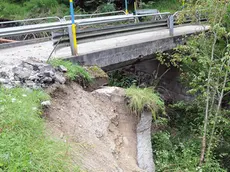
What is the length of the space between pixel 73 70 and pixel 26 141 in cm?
238

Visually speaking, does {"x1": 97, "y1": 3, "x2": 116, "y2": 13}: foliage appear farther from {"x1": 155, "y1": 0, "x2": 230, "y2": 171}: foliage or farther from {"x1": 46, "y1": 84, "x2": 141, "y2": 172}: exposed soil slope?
{"x1": 46, "y1": 84, "x2": 141, "y2": 172}: exposed soil slope

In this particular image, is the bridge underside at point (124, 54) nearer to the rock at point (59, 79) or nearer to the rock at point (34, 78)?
the rock at point (59, 79)

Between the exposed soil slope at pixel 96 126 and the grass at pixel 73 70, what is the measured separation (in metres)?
0.21

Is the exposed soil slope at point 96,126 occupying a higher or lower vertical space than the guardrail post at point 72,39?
lower

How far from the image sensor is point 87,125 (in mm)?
4289

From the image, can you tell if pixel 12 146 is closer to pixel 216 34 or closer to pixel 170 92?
pixel 216 34

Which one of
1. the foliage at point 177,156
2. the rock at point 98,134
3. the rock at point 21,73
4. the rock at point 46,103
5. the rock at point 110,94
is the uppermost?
the rock at point 21,73

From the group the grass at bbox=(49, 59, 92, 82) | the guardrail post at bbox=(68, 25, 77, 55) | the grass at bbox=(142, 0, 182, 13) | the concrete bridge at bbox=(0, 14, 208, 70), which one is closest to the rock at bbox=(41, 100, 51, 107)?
the grass at bbox=(49, 59, 92, 82)

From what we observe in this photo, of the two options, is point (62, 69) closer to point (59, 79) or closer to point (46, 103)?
point (59, 79)

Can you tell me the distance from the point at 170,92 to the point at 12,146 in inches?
317

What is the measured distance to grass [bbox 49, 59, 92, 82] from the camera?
5140 mm

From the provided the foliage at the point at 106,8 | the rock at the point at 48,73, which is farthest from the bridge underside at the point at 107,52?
the foliage at the point at 106,8

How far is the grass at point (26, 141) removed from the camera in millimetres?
2703

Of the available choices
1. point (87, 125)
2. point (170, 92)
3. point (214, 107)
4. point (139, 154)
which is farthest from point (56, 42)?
point (170, 92)
